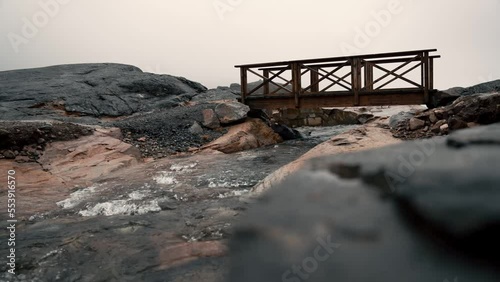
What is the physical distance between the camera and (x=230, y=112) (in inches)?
438

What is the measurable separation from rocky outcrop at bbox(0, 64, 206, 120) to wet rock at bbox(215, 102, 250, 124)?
4587mm

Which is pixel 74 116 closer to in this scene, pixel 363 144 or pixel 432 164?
pixel 363 144

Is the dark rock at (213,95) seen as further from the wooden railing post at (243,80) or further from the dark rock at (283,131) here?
the dark rock at (283,131)

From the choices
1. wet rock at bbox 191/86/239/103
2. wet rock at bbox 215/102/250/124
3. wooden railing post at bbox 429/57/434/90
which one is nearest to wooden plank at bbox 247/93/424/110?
wooden railing post at bbox 429/57/434/90

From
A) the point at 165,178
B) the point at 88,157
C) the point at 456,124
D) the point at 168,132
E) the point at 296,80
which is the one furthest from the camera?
the point at 296,80

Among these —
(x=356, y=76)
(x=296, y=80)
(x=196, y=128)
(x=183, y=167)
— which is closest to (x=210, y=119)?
(x=196, y=128)

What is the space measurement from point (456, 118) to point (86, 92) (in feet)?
47.1

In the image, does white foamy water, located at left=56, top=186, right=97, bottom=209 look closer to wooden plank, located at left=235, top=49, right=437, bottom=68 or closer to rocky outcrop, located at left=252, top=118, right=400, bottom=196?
rocky outcrop, located at left=252, top=118, right=400, bottom=196

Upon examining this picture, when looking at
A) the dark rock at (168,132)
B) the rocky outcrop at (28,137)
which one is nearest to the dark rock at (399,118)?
the dark rock at (168,132)

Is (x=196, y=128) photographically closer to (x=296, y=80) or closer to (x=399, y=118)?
(x=296, y=80)

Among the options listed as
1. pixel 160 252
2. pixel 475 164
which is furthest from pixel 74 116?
pixel 475 164

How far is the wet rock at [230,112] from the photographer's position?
10969mm

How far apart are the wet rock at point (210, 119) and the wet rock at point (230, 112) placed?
140mm

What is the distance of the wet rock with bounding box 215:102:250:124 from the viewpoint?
10969 mm
